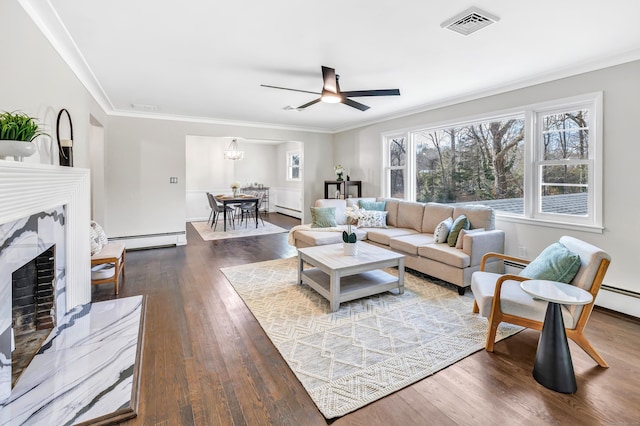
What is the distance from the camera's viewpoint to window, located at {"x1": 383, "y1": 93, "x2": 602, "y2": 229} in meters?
3.38

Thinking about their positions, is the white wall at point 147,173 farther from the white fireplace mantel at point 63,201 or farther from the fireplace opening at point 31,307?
the fireplace opening at point 31,307

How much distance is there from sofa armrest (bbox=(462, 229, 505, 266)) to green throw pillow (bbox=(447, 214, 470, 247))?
208 mm

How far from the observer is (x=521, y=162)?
4027 millimetres

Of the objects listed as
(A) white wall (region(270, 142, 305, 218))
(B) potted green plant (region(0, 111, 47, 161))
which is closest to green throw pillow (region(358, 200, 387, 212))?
(A) white wall (region(270, 142, 305, 218))

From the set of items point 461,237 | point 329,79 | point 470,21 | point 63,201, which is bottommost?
point 461,237

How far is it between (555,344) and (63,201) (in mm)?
3840

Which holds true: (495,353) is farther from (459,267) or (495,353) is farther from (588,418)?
(459,267)

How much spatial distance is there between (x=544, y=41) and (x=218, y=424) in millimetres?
3809

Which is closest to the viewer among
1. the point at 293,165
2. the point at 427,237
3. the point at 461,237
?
the point at 461,237

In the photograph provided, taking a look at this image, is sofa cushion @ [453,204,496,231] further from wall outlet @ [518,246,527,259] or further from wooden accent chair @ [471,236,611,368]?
wooden accent chair @ [471,236,611,368]

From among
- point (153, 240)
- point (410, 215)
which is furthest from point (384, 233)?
point (153, 240)

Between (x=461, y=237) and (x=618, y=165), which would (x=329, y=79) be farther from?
(x=618, y=165)

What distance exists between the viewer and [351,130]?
22.9 feet

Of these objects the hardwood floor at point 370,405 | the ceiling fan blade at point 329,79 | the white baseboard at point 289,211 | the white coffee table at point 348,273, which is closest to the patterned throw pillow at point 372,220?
the white coffee table at point 348,273
